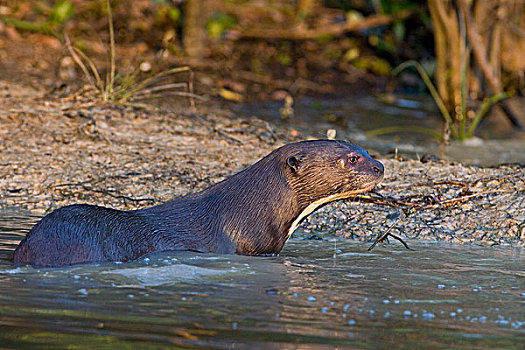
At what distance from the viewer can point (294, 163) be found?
14.8ft

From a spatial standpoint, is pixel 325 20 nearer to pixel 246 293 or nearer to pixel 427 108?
pixel 427 108

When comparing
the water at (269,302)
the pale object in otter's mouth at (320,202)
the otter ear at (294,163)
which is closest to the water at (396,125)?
the pale object in otter's mouth at (320,202)

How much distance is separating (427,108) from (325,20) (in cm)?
306

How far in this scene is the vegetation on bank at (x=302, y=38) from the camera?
9.91 metres

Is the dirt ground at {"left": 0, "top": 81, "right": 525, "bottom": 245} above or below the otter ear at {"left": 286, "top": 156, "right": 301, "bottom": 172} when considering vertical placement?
below

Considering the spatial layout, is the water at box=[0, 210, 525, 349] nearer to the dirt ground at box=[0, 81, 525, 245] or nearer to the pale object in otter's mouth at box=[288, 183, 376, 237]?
the pale object in otter's mouth at box=[288, 183, 376, 237]

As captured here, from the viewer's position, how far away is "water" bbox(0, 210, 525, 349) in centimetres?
300

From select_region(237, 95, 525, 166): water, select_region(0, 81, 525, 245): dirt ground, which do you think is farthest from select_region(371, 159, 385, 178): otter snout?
select_region(237, 95, 525, 166): water

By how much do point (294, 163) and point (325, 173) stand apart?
18 cm

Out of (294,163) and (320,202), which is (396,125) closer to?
(320,202)

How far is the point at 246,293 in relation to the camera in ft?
12.0

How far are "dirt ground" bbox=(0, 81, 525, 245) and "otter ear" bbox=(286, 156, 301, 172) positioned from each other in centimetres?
Result: 83

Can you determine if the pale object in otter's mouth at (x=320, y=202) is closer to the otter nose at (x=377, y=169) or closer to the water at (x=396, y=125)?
the otter nose at (x=377, y=169)

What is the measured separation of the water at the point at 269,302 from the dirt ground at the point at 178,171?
0.79 metres
